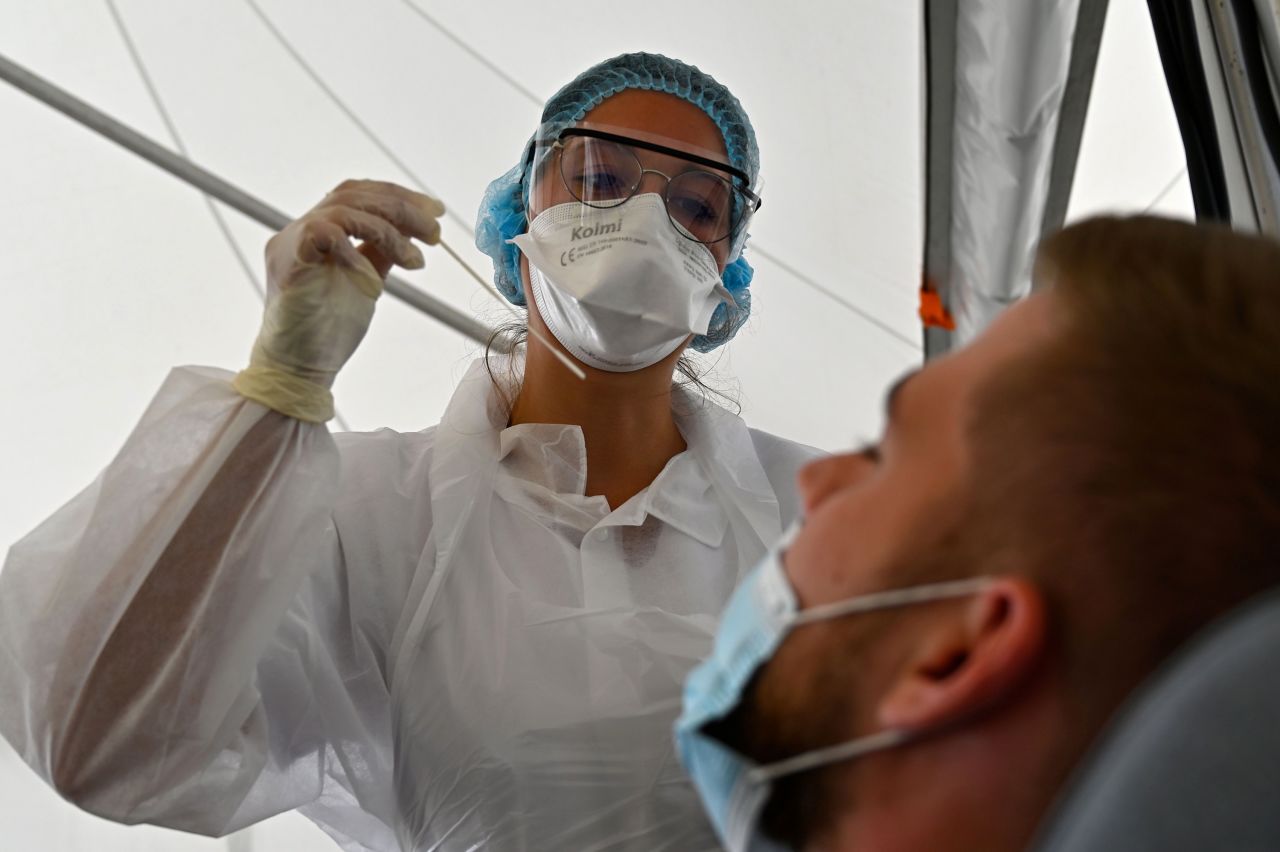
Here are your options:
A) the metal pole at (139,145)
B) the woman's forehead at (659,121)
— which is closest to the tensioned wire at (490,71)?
the metal pole at (139,145)

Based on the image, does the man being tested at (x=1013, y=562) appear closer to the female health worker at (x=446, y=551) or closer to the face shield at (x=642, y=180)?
the female health worker at (x=446, y=551)

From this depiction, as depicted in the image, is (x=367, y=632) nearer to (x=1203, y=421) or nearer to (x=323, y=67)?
(x=1203, y=421)

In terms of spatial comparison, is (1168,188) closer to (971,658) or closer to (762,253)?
(762,253)

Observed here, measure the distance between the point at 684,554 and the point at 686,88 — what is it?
679 mm

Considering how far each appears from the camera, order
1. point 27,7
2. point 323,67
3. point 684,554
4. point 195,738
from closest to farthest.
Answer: point 195,738 → point 684,554 → point 27,7 → point 323,67

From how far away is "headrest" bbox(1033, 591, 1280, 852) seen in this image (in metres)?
0.57

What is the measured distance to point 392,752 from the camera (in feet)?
4.72

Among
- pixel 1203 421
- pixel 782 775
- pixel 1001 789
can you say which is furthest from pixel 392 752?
pixel 1203 421

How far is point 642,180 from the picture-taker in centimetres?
161

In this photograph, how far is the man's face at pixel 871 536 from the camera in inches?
30.7

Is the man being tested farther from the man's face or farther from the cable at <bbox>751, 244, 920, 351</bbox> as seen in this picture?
the cable at <bbox>751, 244, 920, 351</bbox>

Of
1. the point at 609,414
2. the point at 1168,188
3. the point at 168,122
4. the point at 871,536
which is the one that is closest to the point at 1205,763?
the point at 871,536

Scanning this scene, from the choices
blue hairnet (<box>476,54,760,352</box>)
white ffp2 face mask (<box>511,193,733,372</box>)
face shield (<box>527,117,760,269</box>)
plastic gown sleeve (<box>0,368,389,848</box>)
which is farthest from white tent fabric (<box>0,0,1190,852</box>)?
plastic gown sleeve (<box>0,368,389,848</box>)

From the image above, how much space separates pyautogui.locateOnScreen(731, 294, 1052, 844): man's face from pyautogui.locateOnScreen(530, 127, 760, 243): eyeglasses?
0.78 metres
